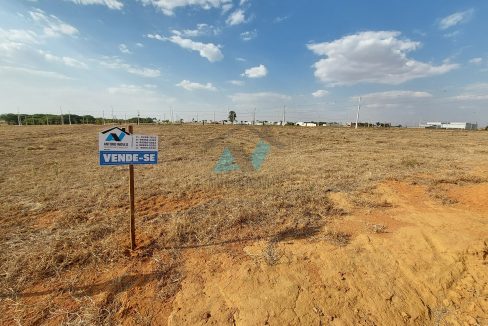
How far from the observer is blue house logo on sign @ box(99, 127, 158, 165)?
10.0 feet

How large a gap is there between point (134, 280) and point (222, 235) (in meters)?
1.36

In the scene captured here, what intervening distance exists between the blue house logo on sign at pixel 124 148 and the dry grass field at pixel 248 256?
123 centimetres

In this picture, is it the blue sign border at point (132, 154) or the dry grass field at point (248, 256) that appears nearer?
the dry grass field at point (248, 256)

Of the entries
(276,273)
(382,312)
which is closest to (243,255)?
(276,273)

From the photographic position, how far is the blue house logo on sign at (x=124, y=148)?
306cm

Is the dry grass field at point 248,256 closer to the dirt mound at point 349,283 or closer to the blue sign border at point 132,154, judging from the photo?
the dirt mound at point 349,283

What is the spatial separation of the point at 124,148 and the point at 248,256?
2074 millimetres

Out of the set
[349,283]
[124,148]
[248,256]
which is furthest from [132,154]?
[349,283]

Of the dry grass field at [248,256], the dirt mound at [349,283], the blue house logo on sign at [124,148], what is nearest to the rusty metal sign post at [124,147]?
the blue house logo on sign at [124,148]

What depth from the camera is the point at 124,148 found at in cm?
319

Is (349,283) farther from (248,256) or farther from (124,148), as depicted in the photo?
(124,148)

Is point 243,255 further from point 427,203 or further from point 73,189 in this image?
point 73,189

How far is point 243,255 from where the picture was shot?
3367mm

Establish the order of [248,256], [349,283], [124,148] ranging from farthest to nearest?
[248,256]
[124,148]
[349,283]
